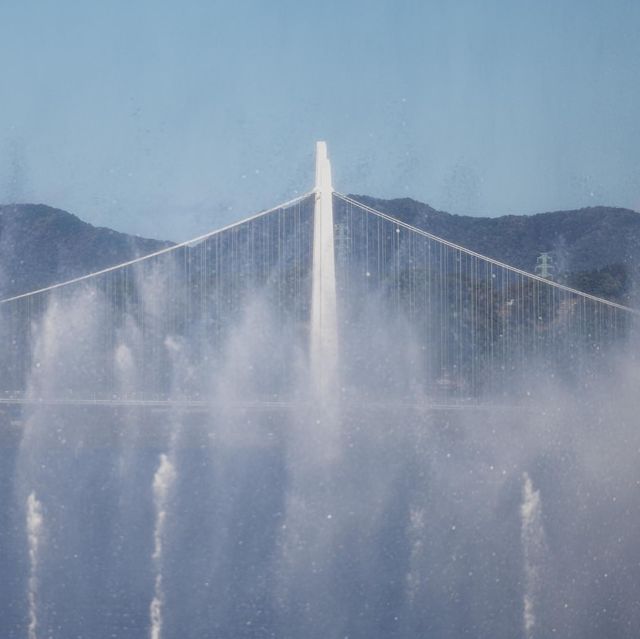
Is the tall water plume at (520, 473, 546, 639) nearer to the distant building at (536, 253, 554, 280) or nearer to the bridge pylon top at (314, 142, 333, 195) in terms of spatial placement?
the bridge pylon top at (314, 142, 333, 195)

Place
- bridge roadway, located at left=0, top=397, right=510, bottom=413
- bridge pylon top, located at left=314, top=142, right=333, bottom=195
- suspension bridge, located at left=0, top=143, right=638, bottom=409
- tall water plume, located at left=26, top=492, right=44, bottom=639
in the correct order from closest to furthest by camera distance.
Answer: tall water plume, located at left=26, top=492, right=44, bottom=639 < bridge pylon top, located at left=314, top=142, right=333, bottom=195 < bridge roadway, located at left=0, top=397, right=510, bottom=413 < suspension bridge, located at left=0, top=143, right=638, bottom=409

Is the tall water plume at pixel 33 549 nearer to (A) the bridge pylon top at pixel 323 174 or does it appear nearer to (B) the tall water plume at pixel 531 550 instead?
(B) the tall water plume at pixel 531 550

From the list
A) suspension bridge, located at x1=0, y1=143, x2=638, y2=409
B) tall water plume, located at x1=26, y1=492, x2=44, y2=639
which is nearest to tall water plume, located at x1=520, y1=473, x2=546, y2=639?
tall water plume, located at x1=26, y1=492, x2=44, y2=639

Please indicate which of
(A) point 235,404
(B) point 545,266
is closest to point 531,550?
(A) point 235,404

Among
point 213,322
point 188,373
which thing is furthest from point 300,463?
point 213,322

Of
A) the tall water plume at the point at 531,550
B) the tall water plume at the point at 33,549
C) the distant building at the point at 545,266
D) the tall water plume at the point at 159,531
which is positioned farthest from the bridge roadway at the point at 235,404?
the distant building at the point at 545,266
